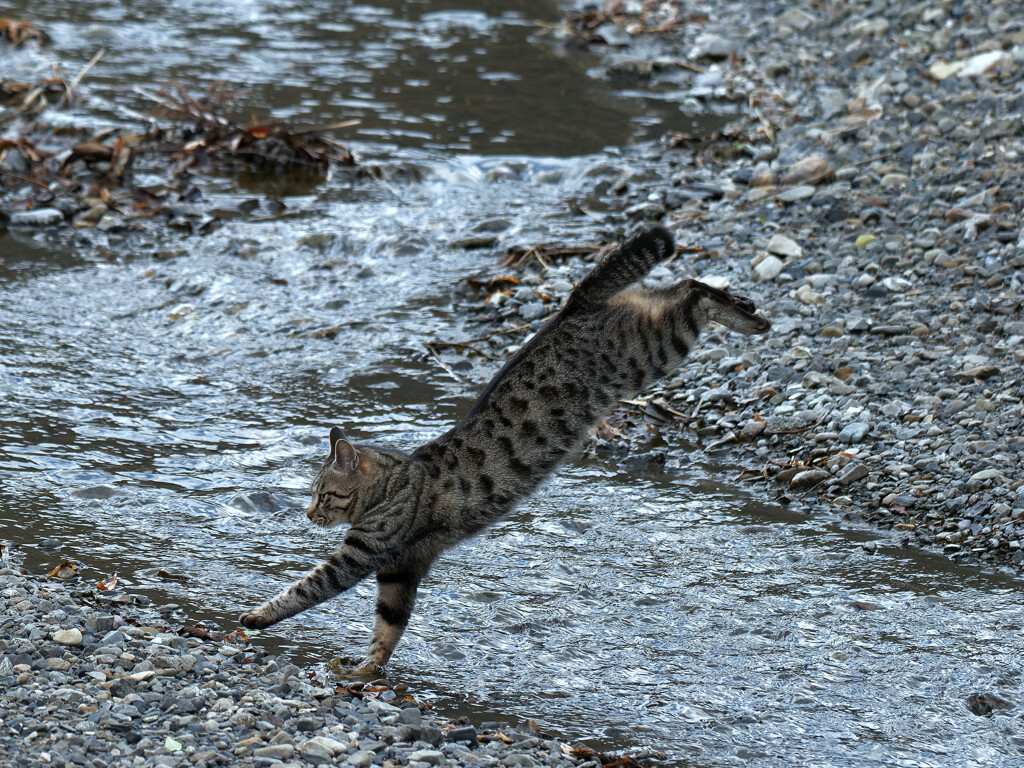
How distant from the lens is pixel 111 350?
8.41m

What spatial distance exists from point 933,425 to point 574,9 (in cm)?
1081

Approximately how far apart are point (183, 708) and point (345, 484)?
1.59 meters

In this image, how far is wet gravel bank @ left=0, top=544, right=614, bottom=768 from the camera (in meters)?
4.14

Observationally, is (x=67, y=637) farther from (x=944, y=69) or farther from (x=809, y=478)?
(x=944, y=69)

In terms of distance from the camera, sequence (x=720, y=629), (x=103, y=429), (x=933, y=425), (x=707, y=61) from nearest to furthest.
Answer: (x=720, y=629) → (x=933, y=425) → (x=103, y=429) → (x=707, y=61)

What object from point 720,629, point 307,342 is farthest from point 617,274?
point 307,342

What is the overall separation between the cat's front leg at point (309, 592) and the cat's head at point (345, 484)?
42cm

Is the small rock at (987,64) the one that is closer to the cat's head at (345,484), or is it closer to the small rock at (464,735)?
the cat's head at (345,484)

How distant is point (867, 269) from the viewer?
26.9 feet

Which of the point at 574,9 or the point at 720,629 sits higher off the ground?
the point at 574,9

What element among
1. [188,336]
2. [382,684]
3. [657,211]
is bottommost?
[382,684]

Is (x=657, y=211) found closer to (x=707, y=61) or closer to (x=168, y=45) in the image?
(x=707, y=61)

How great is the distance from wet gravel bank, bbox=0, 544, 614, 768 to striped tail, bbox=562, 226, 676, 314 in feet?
7.65

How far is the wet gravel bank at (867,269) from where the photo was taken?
6582 millimetres
